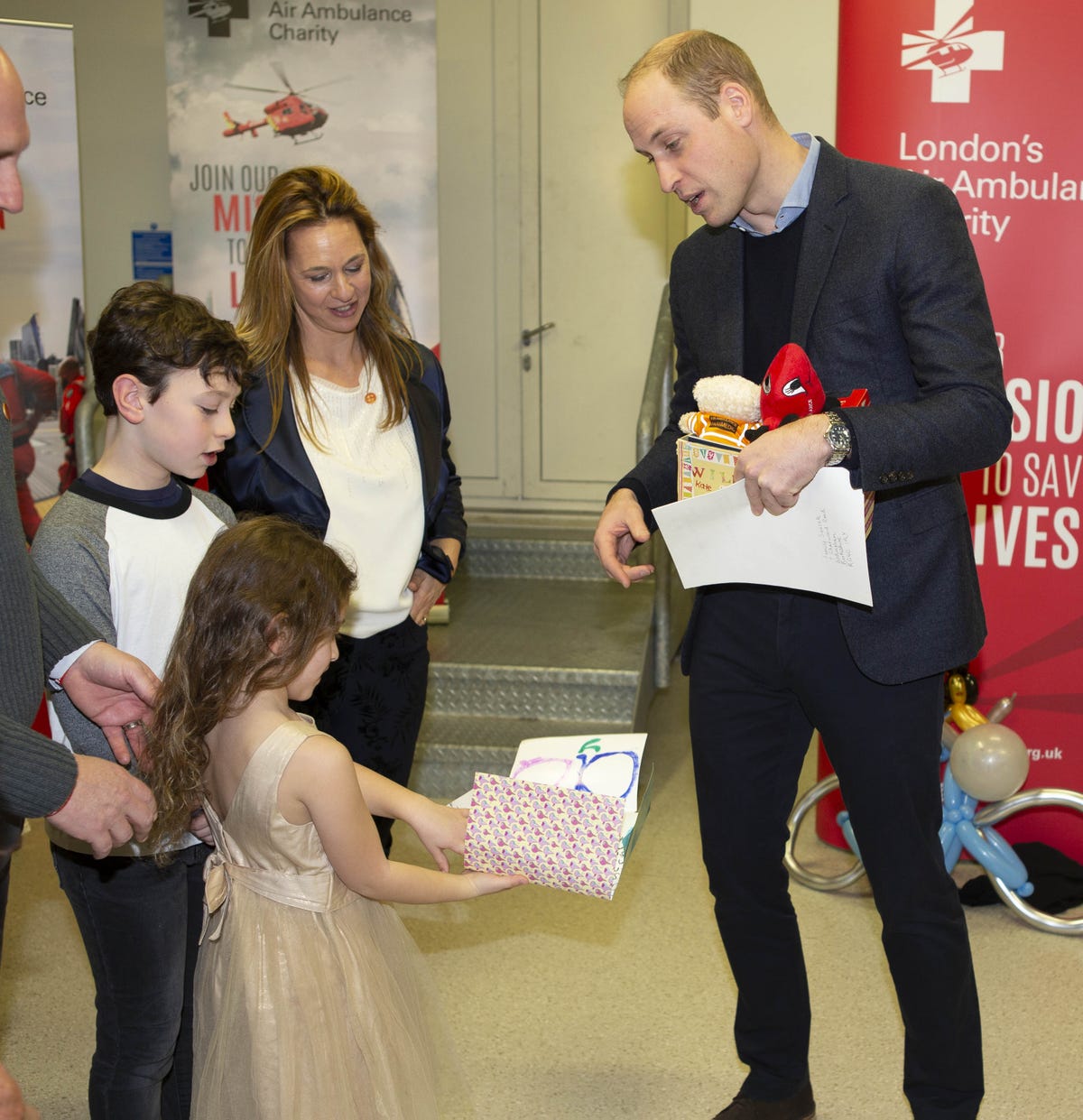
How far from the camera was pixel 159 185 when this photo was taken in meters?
6.38

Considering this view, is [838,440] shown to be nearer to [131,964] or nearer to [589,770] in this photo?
[589,770]

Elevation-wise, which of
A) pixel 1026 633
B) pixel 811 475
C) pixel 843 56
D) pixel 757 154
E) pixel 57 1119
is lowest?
pixel 57 1119

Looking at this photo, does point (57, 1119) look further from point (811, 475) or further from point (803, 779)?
point (803, 779)

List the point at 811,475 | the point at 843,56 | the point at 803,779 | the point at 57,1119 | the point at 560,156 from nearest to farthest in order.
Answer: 1. the point at 811,475
2. the point at 57,1119
3. the point at 843,56
4. the point at 803,779
5. the point at 560,156

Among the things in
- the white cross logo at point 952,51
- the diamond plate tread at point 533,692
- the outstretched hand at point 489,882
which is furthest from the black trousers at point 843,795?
the diamond plate tread at point 533,692

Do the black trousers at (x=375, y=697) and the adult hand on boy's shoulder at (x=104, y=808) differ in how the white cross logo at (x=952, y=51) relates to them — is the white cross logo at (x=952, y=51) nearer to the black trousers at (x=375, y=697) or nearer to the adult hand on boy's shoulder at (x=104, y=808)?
the black trousers at (x=375, y=697)

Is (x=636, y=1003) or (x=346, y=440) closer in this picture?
(x=346, y=440)

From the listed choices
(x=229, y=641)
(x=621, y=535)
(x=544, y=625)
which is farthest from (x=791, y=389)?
(x=544, y=625)

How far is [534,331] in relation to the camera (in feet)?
20.2

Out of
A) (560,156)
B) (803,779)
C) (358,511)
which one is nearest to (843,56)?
(358,511)

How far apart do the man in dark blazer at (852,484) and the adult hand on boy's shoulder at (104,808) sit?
0.87 metres

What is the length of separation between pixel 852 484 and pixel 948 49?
1.88 m

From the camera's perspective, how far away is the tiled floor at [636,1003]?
2.50m

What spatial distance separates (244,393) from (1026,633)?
7.05 ft
